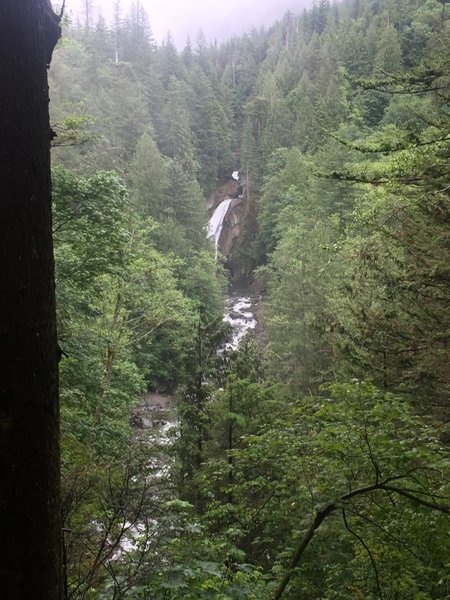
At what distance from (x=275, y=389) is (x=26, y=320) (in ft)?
32.7

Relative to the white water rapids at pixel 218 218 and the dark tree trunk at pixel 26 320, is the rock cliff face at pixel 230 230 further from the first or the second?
the dark tree trunk at pixel 26 320

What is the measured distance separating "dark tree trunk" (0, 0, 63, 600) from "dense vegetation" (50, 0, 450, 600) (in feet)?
4.63

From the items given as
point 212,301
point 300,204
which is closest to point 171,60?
point 300,204

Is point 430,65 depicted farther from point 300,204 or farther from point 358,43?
point 358,43

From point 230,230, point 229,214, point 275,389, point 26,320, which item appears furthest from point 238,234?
point 26,320

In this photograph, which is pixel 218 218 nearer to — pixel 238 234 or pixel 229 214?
pixel 229 214

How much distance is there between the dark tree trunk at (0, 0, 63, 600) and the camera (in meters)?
1.51

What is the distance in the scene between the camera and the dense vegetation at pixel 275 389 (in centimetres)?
399

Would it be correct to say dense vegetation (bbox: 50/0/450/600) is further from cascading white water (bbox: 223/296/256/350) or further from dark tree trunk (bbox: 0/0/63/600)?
cascading white water (bbox: 223/296/256/350)

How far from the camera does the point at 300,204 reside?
1561 inches

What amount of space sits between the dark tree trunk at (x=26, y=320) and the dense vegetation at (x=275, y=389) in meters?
1.41

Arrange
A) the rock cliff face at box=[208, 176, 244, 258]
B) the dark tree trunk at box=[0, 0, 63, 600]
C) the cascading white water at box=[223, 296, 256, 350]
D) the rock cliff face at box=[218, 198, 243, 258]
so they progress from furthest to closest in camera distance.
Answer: the rock cliff face at box=[208, 176, 244, 258], the rock cliff face at box=[218, 198, 243, 258], the cascading white water at box=[223, 296, 256, 350], the dark tree trunk at box=[0, 0, 63, 600]

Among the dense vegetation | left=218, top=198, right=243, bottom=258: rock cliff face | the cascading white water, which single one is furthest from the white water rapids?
the dense vegetation

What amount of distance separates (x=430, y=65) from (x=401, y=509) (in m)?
6.04
